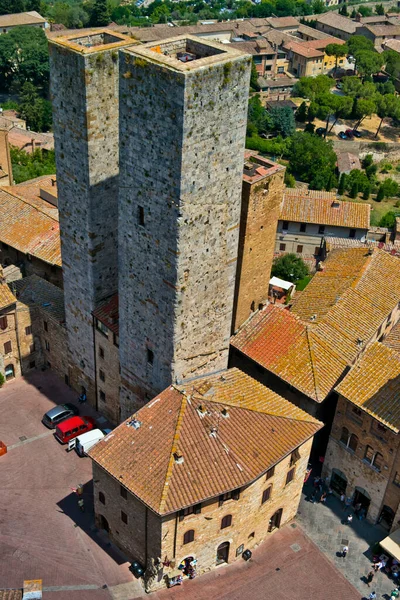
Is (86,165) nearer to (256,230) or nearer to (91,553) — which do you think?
(256,230)

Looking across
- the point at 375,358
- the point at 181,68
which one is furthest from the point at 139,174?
the point at 375,358

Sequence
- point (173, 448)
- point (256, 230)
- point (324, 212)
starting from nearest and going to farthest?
1. point (173, 448)
2. point (256, 230)
3. point (324, 212)

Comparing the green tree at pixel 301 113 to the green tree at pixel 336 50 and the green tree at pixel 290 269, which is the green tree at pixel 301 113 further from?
the green tree at pixel 290 269

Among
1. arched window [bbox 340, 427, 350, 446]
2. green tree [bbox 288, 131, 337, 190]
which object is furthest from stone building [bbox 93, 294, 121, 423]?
green tree [bbox 288, 131, 337, 190]

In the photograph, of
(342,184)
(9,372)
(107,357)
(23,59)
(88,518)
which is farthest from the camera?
(23,59)

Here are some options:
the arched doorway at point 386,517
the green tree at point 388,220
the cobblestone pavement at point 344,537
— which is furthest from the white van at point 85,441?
the green tree at point 388,220

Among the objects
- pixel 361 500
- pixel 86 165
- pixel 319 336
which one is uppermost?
pixel 86 165

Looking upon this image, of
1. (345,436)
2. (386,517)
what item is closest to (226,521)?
(345,436)
